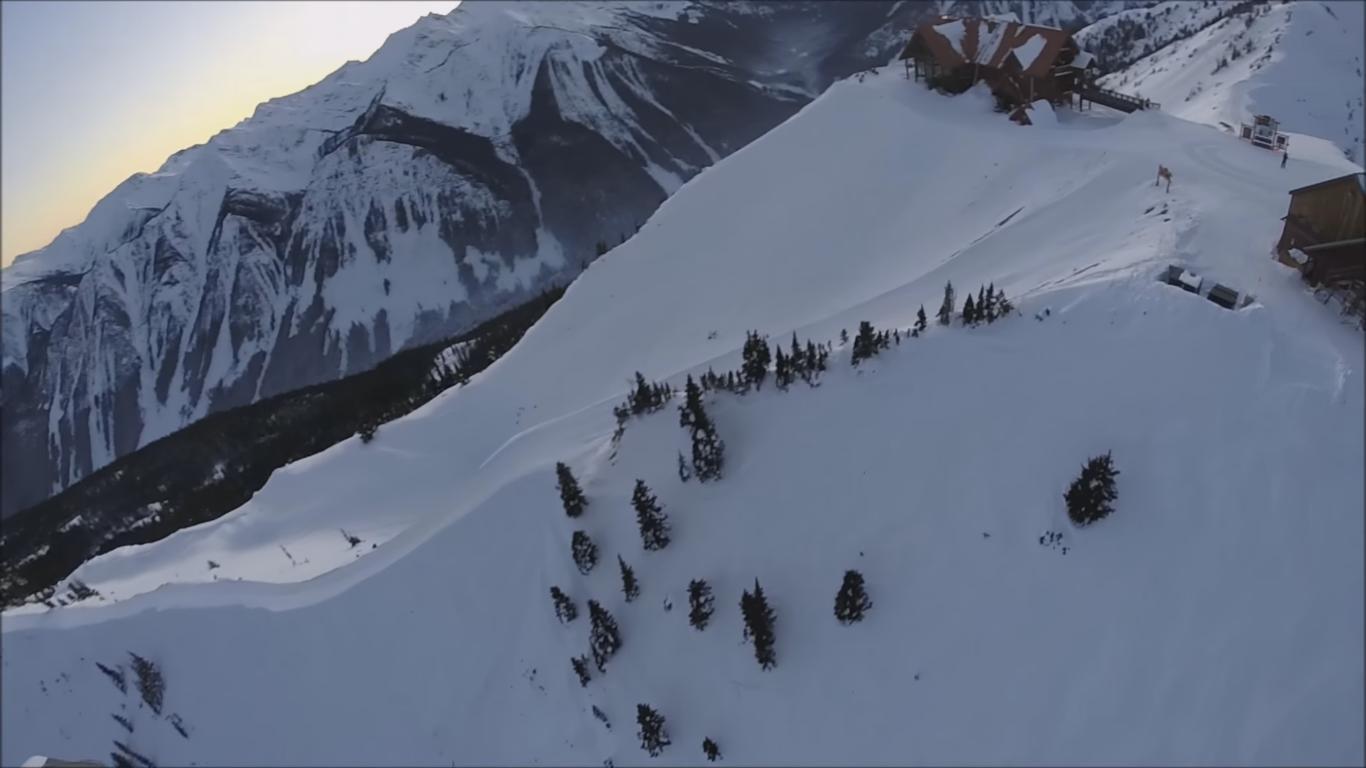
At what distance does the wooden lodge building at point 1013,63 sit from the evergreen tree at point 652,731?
49.0m

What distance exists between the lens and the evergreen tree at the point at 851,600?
815 inches

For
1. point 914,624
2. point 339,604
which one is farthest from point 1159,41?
point 339,604

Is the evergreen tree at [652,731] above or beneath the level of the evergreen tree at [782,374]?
beneath

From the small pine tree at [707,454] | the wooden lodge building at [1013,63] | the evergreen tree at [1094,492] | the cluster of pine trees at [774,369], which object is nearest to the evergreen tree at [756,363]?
the cluster of pine trees at [774,369]

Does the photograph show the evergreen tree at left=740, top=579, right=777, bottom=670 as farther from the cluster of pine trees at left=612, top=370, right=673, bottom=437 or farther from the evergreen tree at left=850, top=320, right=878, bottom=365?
the cluster of pine trees at left=612, top=370, right=673, bottom=437

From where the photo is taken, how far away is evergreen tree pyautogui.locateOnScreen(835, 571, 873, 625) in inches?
815

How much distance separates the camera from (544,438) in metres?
37.5

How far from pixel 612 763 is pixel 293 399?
13481cm

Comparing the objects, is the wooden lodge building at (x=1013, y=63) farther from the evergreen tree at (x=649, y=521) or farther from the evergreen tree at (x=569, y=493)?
the evergreen tree at (x=569, y=493)

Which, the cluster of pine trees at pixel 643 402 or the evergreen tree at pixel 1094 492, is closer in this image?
the evergreen tree at pixel 1094 492

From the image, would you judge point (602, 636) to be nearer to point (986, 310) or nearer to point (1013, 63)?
point (986, 310)

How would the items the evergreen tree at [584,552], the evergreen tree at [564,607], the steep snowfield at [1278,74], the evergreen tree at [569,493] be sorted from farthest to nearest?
the steep snowfield at [1278,74] < the evergreen tree at [569,493] < the evergreen tree at [584,552] < the evergreen tree at [564,607]

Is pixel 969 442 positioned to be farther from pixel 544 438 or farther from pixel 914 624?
pixel 544 438

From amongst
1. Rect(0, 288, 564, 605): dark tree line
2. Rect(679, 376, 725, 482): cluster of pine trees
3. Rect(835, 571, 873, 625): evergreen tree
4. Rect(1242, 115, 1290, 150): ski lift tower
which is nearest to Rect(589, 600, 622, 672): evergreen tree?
Rect(679, 376, 725, 482): cluster of pine trees
